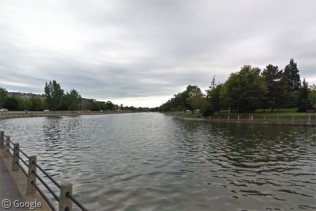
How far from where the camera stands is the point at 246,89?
80.4 metres

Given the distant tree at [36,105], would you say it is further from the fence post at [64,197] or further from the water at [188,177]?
the fence post at [64,197]

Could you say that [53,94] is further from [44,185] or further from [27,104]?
[44,185]

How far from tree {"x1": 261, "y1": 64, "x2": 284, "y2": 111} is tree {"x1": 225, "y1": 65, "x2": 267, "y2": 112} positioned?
5480 mm

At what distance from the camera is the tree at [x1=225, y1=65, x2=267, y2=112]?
259 feet

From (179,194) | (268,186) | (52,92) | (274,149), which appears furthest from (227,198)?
(52,92)

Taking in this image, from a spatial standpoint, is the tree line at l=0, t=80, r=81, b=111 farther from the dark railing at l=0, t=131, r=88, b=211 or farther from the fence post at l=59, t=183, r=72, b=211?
the fence post at l=59, t=183, r=72, b=211

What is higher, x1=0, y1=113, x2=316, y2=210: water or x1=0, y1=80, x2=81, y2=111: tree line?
x1=0, y1=80, x2=81, y2=111: tree line

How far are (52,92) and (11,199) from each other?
16430 cm

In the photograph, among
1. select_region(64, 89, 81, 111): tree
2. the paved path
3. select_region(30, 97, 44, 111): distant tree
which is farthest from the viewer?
select_region(64, 89, 81, 111): tree

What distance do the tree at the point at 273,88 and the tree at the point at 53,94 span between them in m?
117

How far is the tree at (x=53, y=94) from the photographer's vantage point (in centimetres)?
16125

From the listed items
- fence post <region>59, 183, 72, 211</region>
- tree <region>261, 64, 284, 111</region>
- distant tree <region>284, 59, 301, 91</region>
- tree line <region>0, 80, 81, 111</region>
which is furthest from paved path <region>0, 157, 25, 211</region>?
tree line <region>0, 80, 81, 111</region>

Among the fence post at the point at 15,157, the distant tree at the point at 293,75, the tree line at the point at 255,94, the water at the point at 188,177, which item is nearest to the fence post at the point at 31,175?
the water at the point at 188,177

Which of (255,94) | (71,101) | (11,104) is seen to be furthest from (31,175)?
(71,101)
